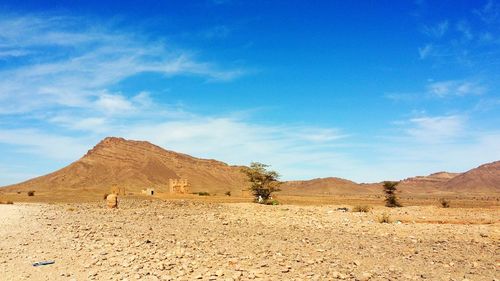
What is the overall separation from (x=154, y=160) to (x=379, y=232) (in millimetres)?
126624

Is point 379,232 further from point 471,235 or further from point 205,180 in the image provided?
point 205,180

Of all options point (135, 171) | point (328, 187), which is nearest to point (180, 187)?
point (135, 171)

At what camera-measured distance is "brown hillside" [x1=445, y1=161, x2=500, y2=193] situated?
154 m

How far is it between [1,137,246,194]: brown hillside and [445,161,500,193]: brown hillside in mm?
77616

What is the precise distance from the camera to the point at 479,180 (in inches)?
6358

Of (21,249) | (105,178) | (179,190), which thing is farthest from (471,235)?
(105,178)

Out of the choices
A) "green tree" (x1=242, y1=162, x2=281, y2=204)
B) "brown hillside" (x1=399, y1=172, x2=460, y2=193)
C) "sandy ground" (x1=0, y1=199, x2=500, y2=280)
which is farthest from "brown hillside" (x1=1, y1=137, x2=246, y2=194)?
"sandy ground" (x1=0, y1=199, x2=500, y2=280)

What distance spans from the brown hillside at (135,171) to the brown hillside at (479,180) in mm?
77616

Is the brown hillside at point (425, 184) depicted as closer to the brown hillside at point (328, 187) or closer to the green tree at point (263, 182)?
the brown hillside at point (328, 187)

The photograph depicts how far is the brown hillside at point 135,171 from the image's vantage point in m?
116

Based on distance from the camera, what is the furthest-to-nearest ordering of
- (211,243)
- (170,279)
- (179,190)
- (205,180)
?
(205,180), (179,190), (211,243), (170,279)

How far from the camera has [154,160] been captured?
140 m

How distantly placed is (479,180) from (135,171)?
11790 centimetres

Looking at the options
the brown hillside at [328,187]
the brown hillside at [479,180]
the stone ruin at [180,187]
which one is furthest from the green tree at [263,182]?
the brown hillside at [479,180]
